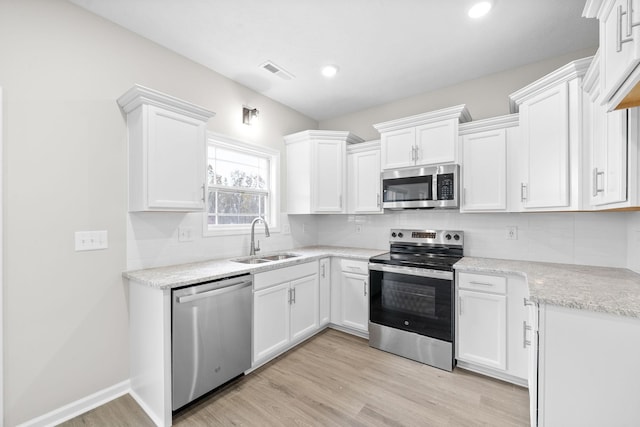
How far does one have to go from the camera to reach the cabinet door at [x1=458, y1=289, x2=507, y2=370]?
225cm

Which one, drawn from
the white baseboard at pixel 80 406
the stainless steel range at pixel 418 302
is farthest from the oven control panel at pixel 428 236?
the white baseboard at pixel 80 406

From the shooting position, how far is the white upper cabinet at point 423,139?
273 cm

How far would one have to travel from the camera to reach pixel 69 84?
192cm

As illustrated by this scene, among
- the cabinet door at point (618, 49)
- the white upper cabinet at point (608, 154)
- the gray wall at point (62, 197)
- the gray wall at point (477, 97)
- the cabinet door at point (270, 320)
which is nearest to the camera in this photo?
the cabinet door at point (618, 49)

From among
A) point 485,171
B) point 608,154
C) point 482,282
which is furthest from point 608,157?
point 482,282

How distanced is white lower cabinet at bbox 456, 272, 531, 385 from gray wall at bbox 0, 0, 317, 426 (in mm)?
2744

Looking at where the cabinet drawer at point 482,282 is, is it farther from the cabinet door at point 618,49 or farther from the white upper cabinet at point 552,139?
the cabinet door at point 618,49

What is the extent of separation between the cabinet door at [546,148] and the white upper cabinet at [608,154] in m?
0.13

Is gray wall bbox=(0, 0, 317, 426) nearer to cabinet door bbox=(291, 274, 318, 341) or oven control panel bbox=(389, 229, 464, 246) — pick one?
cabinet door bbox=(291, 274, 318, 341)

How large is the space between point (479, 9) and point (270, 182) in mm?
2577

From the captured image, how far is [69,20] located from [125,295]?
1.97 meters

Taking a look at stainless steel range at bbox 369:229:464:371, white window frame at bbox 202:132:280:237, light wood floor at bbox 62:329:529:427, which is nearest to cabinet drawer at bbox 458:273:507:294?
stainless steel range at bbox 369:229:464:371

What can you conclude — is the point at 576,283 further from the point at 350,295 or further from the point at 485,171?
the point at 350,295

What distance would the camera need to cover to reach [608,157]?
1.64 m
